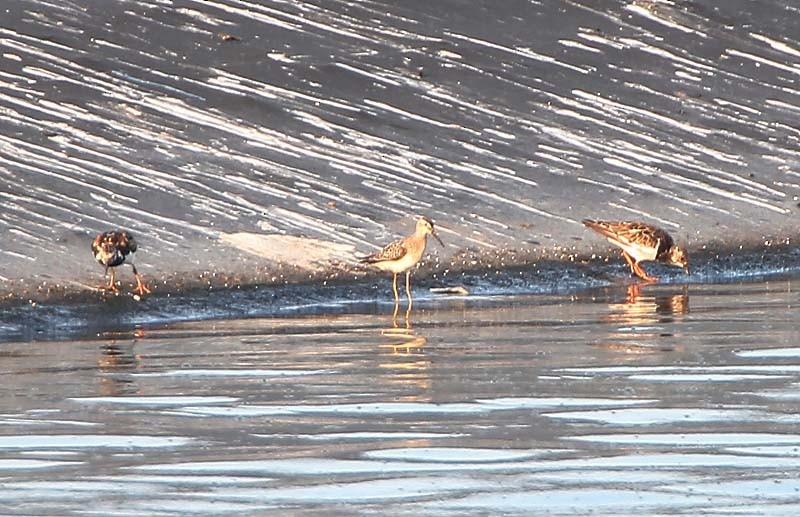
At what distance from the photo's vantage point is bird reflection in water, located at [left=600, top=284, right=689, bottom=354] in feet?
37.7

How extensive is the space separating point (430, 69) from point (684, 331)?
351 inches

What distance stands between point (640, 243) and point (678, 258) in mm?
456

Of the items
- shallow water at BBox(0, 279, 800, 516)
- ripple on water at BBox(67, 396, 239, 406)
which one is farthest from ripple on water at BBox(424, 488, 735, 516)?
ripple on water at BBox(67, 396, 239, 406)

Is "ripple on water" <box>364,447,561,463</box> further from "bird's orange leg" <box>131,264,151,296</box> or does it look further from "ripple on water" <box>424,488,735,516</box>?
"bird's orange leg" <box>131,264,151,296</box>

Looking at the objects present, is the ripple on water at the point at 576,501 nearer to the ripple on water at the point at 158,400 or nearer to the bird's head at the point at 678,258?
the ripple on water at the point at 158,400

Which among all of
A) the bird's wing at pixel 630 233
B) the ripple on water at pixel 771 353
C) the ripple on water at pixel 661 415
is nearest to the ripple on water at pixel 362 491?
the ripple on water at pixel 661 415

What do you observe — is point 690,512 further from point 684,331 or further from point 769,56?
point 769,56

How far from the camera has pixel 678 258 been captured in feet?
51.8

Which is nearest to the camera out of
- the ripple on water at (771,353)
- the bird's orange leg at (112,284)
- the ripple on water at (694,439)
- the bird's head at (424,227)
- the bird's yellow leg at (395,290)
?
the ripple on water at (694,439)

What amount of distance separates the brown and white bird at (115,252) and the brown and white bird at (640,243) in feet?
12.5

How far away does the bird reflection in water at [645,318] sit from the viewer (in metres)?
11.5

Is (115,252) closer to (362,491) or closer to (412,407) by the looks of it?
(412,407)

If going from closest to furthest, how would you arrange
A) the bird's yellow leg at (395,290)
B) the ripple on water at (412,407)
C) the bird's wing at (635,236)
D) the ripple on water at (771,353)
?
the ripple on water at (412,407) < the ripple on water at (771,353) < the bird's yellow leg at (395,290) < the bird's wing at (635,236)

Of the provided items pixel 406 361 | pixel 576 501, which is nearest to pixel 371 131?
pixel 406 361
